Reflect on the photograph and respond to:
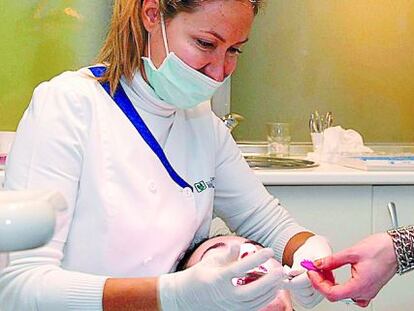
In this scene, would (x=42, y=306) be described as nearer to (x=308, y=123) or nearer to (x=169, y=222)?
(x=169, y=222)

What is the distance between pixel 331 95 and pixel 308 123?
154 millimetres

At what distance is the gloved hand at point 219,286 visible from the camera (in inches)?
40.3

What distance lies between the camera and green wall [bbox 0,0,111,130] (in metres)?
2.38

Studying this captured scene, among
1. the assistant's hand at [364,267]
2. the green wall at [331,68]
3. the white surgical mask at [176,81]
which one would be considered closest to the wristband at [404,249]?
the assistant's hand at [364,267]

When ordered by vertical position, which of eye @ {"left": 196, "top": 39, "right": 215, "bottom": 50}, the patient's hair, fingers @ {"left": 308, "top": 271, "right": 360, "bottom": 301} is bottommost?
fingers @ {"left": 308, "top": 271, "right": 360, "bottom": 301}

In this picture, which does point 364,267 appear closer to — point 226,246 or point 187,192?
point 226,246

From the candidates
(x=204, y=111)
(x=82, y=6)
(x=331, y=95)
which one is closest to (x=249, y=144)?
(x=331, y=95)

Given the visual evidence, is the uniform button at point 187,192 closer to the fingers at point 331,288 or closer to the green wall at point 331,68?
the fingers at point 331,288

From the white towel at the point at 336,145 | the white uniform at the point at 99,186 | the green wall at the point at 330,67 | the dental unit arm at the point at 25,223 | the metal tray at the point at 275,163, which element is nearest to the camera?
the dental unit arm at the point at 25,223

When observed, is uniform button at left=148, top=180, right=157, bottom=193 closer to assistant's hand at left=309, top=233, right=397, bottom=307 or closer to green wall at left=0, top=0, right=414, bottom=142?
assistant's hand at left=309, top=233, right=397, bottom=307

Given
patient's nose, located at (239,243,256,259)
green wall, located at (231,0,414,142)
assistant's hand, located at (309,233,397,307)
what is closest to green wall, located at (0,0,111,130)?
green wall, located at (231,0,414,142)

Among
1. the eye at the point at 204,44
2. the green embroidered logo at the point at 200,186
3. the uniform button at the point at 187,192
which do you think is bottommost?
the uniform button at the point at 187,192

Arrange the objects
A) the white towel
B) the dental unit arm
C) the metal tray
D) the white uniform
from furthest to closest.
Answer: the white towel → the metal tray → the white uniform → the dental unit arm

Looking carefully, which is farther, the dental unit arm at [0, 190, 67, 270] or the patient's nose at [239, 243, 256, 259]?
the patient's nose at [239, 243, 256, 259]
